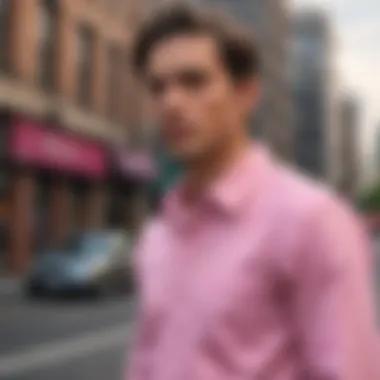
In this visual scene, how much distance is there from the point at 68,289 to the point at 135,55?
21651 mm

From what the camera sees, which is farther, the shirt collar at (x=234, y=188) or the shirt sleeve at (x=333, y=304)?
the shirt collar at (x=234, y=188)

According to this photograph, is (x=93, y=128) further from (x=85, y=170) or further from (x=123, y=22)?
(x=123, y=22)

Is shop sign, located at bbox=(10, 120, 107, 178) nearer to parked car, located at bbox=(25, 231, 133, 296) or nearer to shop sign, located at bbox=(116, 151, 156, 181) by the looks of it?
shop sign, located at bbox=(116, 151, 156, 181)

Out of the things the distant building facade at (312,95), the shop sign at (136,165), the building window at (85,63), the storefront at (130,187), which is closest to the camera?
the building window at (85,63)

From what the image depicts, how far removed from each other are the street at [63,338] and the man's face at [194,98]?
393 inches

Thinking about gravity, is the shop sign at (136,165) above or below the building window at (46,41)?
below

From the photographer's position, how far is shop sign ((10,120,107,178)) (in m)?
32.6

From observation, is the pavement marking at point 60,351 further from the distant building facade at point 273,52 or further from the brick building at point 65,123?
the distant building facade at point 273,52

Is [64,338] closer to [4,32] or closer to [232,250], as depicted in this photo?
[232,250]

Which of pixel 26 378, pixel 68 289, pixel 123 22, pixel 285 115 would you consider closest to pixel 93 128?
pixel 123 22

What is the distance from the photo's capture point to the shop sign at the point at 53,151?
32.6 m

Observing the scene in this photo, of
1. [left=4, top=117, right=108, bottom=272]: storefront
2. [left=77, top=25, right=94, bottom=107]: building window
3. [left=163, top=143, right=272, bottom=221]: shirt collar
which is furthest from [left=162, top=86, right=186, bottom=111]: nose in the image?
[left=77, top=25, right=94, bottom=107]: building window

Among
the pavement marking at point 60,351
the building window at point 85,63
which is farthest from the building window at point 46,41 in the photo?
the pavement marking at point 60,351

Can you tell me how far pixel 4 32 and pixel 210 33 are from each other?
31.1 m
